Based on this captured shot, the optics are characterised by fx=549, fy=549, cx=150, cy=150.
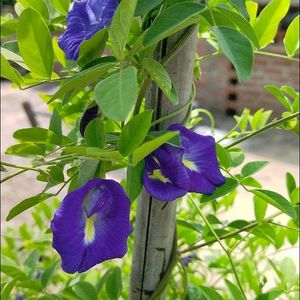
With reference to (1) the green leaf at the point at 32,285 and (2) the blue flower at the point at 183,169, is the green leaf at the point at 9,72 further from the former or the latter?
(1) the green leaf at the point at 32,285

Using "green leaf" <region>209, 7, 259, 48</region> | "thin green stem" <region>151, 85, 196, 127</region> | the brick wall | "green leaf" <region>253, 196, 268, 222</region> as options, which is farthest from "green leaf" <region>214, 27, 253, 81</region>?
the brick wall

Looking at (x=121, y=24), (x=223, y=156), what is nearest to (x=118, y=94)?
(x=121, y=24)

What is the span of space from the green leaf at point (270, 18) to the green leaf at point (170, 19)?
191mm

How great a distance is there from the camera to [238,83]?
3816 millimetres

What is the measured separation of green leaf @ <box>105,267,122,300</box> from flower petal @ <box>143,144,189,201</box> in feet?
0.81

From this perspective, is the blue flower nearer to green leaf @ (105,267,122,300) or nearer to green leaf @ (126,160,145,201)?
green leaf @ (126,160,145,201)

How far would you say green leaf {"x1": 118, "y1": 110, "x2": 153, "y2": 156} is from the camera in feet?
1.24

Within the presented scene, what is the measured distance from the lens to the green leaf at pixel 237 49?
33cm

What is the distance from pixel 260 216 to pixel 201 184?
0.22 metres

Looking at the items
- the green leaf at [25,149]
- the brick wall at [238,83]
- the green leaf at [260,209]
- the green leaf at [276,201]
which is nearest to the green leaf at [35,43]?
the green leaf at [25,149]

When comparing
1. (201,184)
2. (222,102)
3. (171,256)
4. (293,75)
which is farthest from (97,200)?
(222,102)

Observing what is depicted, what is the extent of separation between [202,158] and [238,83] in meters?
3.42

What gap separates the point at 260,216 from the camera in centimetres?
66

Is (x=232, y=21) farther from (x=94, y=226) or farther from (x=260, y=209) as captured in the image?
(x=260, y=209)
